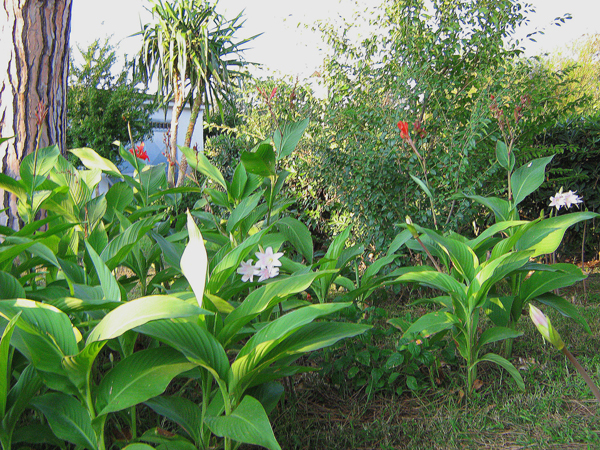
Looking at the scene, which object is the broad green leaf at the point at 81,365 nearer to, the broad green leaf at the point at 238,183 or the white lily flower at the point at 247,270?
the white lily flower at the point at 247,270

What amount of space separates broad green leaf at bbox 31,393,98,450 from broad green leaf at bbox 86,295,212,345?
313 mm

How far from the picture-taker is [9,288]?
126cm

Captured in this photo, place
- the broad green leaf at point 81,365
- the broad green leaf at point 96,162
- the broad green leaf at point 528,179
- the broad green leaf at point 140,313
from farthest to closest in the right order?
the broad green leaf at point 96,162
the broad green leaf at point 528,179
the broad green leaf at point 81,365
the broad green leaf at point 140,313

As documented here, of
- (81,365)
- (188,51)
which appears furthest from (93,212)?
(188,51)

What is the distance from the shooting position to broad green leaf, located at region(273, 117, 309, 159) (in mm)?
1863

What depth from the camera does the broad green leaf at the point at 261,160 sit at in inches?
65.4

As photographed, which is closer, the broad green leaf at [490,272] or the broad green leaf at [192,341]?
the broad green leaf at [192,341]

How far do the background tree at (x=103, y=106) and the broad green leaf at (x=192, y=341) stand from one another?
43.7 feet

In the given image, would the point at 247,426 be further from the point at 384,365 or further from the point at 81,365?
the point at 384,365

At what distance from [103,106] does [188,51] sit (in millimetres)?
3510

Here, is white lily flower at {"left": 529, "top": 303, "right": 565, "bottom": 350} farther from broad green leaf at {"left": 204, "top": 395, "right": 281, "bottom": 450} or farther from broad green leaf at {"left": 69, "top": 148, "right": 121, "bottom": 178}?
broad green leaf at {"left": 69, "top": 148, "right": 121, "bottom": 178}

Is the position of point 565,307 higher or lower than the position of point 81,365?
lower

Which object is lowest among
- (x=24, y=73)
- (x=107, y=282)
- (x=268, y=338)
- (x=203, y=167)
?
(x=268, y=338)

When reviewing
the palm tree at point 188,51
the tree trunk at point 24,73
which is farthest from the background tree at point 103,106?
the tree trunk at point 24,73
